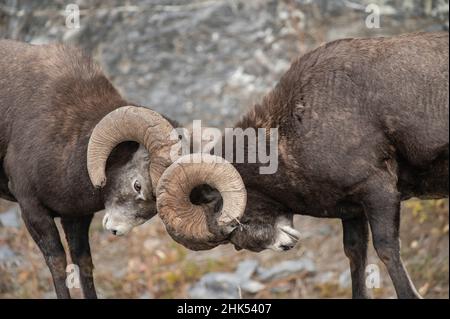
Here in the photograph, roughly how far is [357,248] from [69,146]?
3220mm

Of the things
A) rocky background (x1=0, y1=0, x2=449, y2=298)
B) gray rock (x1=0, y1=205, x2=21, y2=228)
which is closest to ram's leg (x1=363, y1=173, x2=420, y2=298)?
rocky background (x1=0, y1=0, x2=449, y2=298)

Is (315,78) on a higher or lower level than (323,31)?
higher

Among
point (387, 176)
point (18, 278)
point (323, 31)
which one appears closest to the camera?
point (387, 176)

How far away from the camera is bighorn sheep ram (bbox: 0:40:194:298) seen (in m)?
10.5

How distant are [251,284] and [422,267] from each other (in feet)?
8.14

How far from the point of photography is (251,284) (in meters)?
15.3

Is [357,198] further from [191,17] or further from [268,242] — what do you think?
[191,17]

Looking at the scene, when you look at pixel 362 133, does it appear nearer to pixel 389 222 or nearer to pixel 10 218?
pixel 389 222

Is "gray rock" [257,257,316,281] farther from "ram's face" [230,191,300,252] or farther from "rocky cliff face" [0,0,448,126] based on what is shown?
"ram's face" [230,191,300,252]

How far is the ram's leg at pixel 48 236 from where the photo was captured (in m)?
10.9

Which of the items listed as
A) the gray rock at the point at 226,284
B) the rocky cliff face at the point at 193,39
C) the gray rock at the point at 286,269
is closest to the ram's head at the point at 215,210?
the gray rock at the point at 226,284

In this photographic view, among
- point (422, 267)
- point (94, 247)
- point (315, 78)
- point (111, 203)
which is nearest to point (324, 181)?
point (315, 78)

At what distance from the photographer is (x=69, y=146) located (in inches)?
427

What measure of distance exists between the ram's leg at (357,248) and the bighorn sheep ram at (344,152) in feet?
1.32
